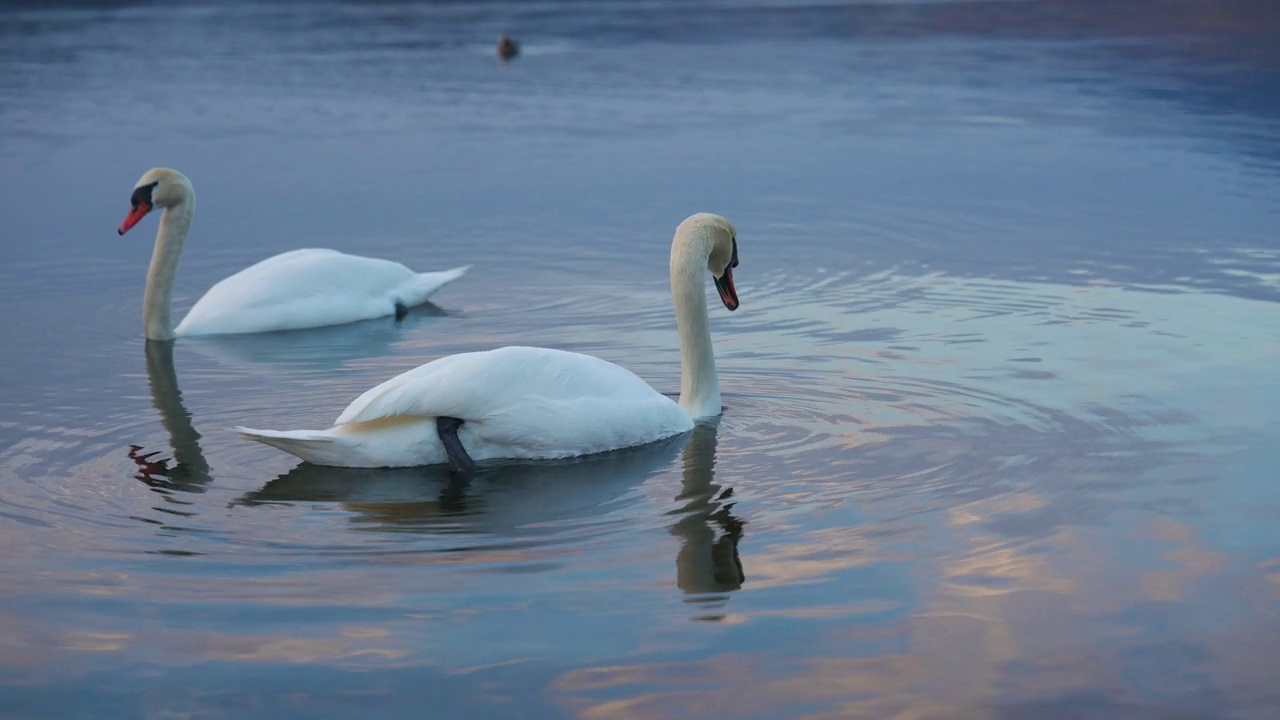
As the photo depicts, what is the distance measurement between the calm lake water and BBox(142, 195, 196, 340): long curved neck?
0.76ft

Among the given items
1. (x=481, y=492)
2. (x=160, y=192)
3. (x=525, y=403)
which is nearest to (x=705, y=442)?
(x=525, y=403)

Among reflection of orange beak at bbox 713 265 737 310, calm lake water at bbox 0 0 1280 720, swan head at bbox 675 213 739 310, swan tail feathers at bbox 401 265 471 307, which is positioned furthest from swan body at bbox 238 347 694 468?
swan tail feathers at bbox 401 265 471 307

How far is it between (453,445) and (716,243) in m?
1.80

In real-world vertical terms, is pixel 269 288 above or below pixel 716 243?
below

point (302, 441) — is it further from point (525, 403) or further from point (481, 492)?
point (525, 403)

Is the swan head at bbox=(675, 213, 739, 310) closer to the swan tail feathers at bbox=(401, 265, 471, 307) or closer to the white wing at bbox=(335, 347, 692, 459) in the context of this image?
the white wing at bbox=(335, 347, 692, 459)

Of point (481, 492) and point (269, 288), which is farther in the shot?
point (269, 288)

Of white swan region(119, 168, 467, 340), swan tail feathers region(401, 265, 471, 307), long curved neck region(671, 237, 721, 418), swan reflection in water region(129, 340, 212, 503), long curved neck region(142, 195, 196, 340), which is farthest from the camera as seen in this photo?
swan tail feathers region(401, 265, 471, 307)

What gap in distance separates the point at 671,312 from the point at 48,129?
12751 millimetres

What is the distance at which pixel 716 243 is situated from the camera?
7953 millimetres

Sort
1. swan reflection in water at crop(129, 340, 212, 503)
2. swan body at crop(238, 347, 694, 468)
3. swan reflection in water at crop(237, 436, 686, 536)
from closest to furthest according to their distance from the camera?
swan reflection in water at crop(237, 436, 686, 536)
swan body at crop(238, 347, 694, 468)
swan reflection in water at crop(129, 340, 212, 503)

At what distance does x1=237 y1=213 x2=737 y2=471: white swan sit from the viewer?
263 inches

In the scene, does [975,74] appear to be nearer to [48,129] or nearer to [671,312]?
[48,129]

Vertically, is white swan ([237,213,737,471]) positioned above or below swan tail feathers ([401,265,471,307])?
below
